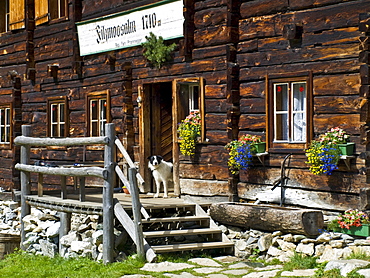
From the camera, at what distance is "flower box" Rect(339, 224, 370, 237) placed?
30.9 ft

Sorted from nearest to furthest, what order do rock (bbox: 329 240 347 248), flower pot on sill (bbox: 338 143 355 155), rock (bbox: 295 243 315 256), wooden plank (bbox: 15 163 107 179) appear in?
rock (bbox: 329 240 347 248) → rock (bbox: 295 243 315 256) → flower pot on sill (bbox: 338 143 355 155) → wooden plank (bbox: 15 163 107 179)

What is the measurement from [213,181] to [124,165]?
228cm

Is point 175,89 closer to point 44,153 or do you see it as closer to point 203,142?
point 203,142

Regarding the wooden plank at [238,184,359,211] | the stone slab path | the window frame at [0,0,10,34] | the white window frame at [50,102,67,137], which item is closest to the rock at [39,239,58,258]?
the stone slab path

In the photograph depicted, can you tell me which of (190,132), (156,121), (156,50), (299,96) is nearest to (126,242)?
(190,132)

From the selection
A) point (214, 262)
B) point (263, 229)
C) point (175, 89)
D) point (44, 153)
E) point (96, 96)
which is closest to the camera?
point (214, 262)

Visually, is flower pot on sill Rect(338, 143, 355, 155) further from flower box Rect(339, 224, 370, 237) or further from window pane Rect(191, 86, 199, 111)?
window pane Rect(191, 86, 199, 111)

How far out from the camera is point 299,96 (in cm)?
1088

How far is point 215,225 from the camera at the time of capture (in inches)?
435

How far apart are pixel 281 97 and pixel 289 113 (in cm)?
37

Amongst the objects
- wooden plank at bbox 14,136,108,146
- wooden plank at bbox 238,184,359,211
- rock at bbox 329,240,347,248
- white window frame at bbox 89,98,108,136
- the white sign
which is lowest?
rock at bbox 329,240,347,248

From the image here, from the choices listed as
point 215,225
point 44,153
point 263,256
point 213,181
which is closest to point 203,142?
point 213,181

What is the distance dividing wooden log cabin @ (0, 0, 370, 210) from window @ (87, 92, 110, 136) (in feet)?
0.08

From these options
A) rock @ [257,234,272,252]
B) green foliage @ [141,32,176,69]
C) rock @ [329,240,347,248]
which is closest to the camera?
rock @ [329,240,347,248]
